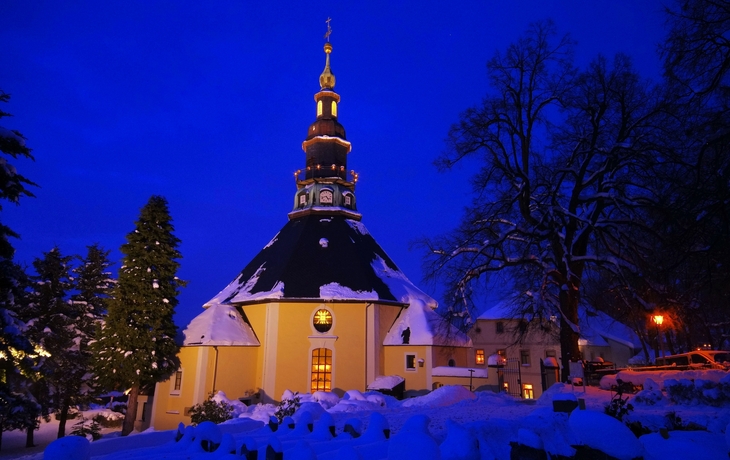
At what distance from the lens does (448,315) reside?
18781 millimetres

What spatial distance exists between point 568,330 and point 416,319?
1124 centimetres

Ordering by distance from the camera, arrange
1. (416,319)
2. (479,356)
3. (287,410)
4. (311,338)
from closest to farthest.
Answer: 1. (287,410)
2. (311,338)
3. (416,319)
4. (479,356)

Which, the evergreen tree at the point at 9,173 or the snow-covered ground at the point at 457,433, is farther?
the evergreen tree at the point at 9,173

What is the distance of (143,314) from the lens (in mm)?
22984

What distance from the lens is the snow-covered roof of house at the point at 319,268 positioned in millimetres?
27453

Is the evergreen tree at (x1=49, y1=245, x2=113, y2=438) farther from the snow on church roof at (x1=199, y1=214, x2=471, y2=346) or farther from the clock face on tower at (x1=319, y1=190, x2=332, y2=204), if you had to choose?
the clock face on tower at (x1=319, y1=190, x2=332, y2=204)

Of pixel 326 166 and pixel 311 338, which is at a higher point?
pixel 326 166

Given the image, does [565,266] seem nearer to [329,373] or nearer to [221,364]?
[329,373]

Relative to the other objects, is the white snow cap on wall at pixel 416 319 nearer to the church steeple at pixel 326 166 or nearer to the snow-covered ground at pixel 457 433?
the church steeple at pixel 326 166

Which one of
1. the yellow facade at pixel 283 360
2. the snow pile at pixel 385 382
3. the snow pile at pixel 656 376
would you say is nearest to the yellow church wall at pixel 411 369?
the yellow facade at pixel 283 360

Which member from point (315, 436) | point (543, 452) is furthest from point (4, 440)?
point (543, 452)

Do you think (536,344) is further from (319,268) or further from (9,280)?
(9,280)

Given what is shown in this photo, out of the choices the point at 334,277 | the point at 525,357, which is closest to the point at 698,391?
the point at 334,277

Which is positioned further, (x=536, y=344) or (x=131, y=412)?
(x=536, y=344)
